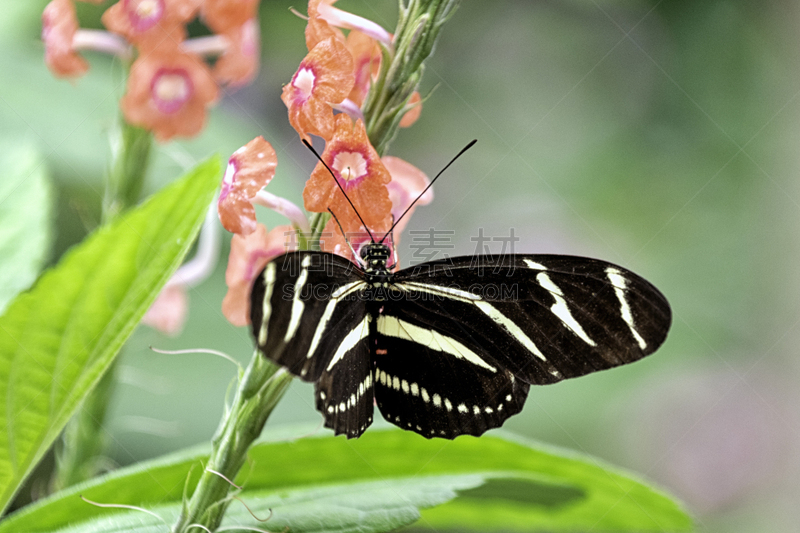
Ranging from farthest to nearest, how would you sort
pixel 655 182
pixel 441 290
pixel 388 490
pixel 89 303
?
1. pixel 655 182
2. pixel 441 290
3. pixel 388 490
4. pixel 89 303

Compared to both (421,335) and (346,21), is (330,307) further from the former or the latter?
(346,21)

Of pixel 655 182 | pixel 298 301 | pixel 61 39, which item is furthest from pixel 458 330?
pixel 655 182

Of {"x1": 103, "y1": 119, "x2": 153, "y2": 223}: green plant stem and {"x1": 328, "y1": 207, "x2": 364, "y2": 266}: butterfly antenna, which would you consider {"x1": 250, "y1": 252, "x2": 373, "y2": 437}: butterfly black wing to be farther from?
{"x1": 103, "y1": 119, "x2": 153, "y2": 223}: green plant stem

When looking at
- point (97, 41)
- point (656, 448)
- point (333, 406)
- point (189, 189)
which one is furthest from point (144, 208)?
point (656, 448)

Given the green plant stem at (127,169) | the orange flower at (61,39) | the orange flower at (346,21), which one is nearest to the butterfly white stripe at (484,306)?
the orange flower at (346,21)

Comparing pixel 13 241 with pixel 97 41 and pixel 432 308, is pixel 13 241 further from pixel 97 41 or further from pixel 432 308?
pixel 432 308

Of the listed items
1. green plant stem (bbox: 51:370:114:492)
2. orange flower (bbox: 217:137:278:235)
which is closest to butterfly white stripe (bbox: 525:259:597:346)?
orange flower (bbox: 217:137:278:235)

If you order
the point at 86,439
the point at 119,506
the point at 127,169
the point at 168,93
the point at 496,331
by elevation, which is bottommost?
the point at 86,439
